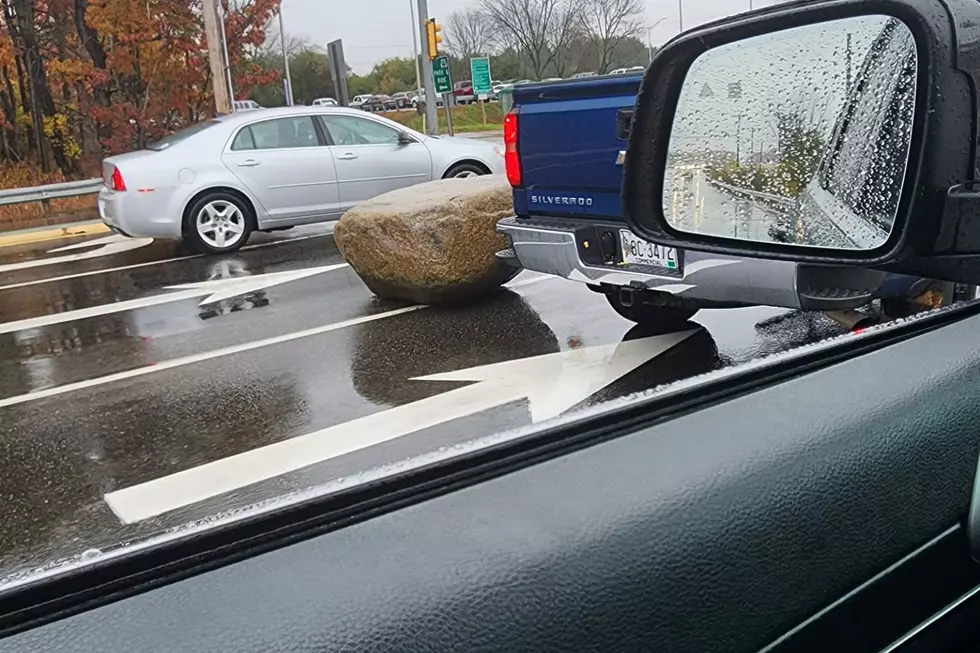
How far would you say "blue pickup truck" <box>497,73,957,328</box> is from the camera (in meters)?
4.36

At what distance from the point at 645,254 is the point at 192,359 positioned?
10.3 feet

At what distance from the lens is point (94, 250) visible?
11.5 metres

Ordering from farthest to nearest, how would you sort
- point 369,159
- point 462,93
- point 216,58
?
1. point 462,93
2. point 216,58
3. point 369,159

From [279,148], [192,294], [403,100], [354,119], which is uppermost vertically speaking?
[403,100]

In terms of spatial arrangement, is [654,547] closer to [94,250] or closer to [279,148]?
[279,148]

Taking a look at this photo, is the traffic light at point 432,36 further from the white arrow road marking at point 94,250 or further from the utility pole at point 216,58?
the white arrow road marking at point 94,250

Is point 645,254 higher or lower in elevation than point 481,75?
lower

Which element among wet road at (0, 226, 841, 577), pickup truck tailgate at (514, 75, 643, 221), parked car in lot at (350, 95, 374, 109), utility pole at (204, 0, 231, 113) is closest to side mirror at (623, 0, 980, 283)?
wet road at (0, 226, 841, 577)

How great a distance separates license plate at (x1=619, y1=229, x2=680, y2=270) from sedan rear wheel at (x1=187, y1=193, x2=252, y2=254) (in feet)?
22.3

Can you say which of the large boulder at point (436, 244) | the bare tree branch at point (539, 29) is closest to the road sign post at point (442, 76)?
the bare tree branch at point (539, 29)

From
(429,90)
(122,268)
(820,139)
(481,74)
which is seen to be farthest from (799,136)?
(429,90)

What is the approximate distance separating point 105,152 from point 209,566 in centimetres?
1955

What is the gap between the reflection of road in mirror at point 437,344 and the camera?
16.8 feet

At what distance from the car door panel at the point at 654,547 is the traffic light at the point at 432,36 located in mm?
17386
